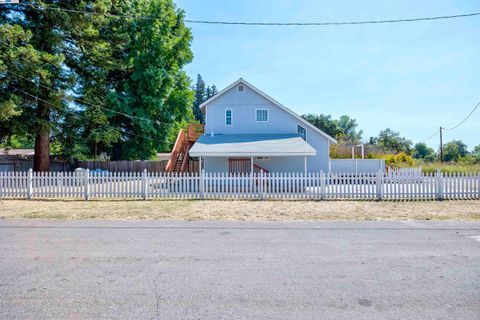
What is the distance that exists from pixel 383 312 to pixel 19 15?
1100 inches

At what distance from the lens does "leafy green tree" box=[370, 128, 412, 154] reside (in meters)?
52.9

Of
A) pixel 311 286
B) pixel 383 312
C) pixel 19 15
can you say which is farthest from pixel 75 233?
pixel 19 15

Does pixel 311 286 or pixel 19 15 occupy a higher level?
pixel 19 15

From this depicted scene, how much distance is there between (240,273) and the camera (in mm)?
4625

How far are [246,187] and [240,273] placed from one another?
29.5ft

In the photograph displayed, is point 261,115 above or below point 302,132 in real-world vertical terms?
above

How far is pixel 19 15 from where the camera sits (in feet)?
72.1

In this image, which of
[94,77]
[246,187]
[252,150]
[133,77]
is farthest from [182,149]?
[246,187]

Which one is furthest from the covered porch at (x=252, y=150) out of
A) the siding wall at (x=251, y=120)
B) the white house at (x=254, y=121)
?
the siding wall at (x=251, y=120)

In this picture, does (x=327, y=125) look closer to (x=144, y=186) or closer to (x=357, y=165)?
(x=357, y=165)

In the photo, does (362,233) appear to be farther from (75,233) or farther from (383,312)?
(75,233)

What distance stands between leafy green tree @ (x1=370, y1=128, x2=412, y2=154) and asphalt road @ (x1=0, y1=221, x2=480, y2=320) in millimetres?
42582

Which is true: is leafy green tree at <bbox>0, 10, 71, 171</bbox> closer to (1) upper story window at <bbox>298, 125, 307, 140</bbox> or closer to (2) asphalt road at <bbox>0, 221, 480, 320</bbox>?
(2) asphalt road at <bbox>0, 221, 480, 320</bbox>

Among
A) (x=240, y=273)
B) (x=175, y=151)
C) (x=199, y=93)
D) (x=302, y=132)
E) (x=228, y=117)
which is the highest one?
(x=199, y=93)
